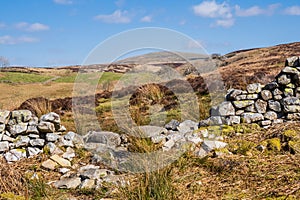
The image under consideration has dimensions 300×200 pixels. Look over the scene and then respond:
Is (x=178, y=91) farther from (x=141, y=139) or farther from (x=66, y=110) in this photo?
(x=141, y=139)

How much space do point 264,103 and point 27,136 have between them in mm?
5449

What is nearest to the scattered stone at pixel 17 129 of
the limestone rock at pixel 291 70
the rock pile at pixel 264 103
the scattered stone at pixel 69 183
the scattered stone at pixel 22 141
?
the scattered stone at pixel 22 141

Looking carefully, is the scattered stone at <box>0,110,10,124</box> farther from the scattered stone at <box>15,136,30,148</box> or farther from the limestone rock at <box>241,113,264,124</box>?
the limestone rock at <box>241,113,264,124</box>

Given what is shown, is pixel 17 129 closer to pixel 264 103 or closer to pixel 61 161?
pixel 61 161

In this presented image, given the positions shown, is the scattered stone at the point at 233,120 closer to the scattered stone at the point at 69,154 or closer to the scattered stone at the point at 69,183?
the scattered stone at the point at 69,154

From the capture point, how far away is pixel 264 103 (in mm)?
8039

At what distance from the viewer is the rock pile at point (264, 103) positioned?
25.8ft

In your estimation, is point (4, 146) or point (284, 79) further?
point (284, 79)

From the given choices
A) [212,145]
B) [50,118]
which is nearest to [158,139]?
[212,145]

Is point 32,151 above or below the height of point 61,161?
above

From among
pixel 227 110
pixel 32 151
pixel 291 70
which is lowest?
pixel 32 151

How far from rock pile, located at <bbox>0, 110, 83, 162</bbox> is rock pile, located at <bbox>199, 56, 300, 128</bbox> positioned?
3.33 m

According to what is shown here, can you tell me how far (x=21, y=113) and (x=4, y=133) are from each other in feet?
1.78

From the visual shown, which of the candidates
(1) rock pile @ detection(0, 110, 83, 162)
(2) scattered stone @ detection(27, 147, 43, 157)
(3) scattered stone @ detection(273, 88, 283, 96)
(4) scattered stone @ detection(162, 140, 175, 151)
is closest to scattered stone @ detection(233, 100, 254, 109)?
(3) scattered stone @ detection(273, 88, 283, 96)
